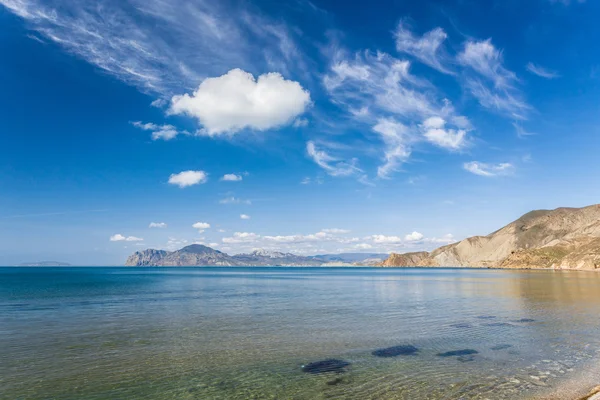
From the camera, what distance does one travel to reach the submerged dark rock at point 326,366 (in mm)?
19172

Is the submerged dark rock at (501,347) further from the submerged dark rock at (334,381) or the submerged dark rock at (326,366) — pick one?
the submerged dark rock at (334,381)

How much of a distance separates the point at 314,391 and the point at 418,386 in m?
4.54

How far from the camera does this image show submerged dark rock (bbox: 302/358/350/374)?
1917cm

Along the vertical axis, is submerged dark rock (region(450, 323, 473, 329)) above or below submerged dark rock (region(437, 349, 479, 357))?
below

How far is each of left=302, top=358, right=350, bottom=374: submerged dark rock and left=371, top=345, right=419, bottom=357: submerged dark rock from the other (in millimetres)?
2735

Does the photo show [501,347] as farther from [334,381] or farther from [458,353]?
[334,381]

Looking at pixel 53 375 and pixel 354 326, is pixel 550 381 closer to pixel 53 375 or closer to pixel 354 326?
pixel 354 326

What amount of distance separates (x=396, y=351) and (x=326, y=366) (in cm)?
531

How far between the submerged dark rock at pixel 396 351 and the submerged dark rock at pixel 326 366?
273cm

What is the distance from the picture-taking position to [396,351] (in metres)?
22.9

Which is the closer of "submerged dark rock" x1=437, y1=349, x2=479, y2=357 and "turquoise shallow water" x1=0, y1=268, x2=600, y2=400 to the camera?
"turquoise shallow water" x1=0, y1=268, x2=600, y2=400

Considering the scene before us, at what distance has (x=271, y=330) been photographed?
3061cm

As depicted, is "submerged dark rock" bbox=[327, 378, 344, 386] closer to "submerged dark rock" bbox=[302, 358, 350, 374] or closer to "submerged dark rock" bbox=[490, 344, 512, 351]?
"submerged dark rock" bbox=[302, 358, 350, 374]

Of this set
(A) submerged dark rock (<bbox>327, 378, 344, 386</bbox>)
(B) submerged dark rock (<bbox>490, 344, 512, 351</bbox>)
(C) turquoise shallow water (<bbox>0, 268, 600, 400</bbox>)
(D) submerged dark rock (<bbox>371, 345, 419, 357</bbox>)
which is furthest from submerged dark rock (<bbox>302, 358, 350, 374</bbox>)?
(B) submerged dark rock (<bbox>490, 344, 512, 351</bbox>)
